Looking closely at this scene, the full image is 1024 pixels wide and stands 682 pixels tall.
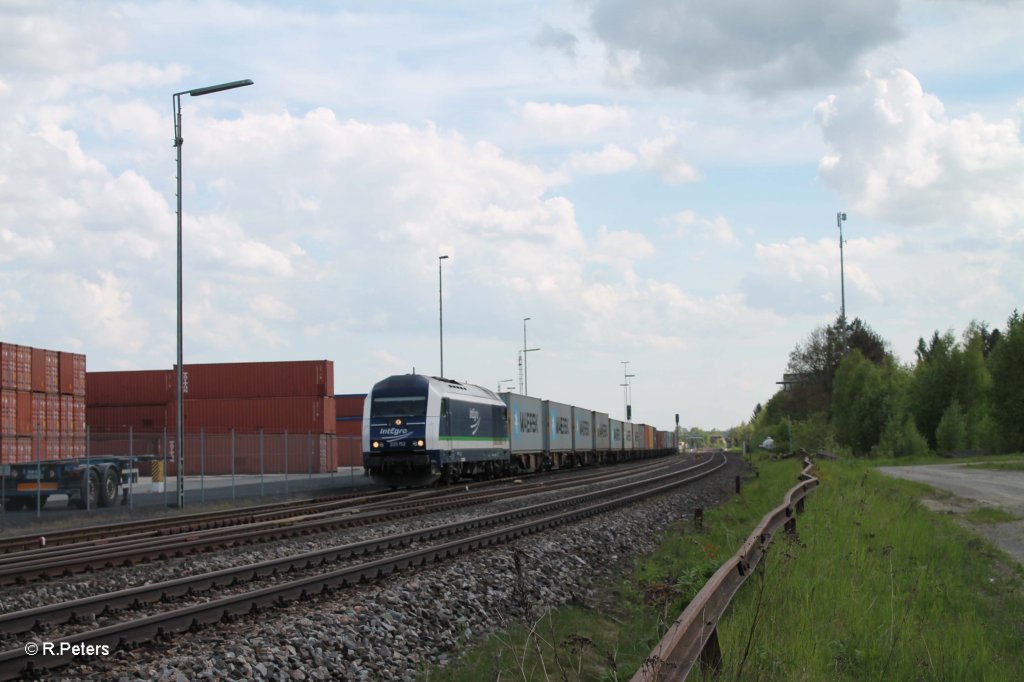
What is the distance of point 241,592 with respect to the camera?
10.3 meters

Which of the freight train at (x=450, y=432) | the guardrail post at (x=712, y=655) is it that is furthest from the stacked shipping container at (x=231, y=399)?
the guardrail post at (x=712, y=655)

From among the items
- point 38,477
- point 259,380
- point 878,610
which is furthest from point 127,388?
point 878,610

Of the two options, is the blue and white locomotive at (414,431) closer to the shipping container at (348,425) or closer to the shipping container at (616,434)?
the shipping container at (616,434)

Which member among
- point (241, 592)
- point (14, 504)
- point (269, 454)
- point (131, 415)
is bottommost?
point (14, 504)

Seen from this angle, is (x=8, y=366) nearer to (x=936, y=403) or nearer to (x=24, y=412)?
(x=24, y=412)

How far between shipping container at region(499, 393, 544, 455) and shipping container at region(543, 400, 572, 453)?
2.85ft

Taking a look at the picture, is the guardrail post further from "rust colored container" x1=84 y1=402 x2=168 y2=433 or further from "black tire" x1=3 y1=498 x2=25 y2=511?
"rust colored container" x1=84 y1=402 x2=168 y2=433

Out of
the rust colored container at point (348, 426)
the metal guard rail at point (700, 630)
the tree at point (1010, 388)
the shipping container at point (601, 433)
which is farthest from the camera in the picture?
the rust colored container at point (348, 426)

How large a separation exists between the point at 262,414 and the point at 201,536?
41760mm

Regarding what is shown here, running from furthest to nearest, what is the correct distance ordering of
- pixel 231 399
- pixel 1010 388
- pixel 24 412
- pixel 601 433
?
pixel 601 433 → pixel 231 399 → pixel 1010 388 → pixel 24 412

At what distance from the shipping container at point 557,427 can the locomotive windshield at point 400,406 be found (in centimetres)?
1513

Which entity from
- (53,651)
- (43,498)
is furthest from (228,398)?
(53,651)

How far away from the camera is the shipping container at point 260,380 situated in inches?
2168

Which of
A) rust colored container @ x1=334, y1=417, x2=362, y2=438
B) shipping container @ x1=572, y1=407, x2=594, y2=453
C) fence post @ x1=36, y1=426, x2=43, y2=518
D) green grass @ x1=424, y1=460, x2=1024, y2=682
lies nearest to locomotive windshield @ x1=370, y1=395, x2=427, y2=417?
fence post @ x1=36, y1=426, x2=43, y2=518
